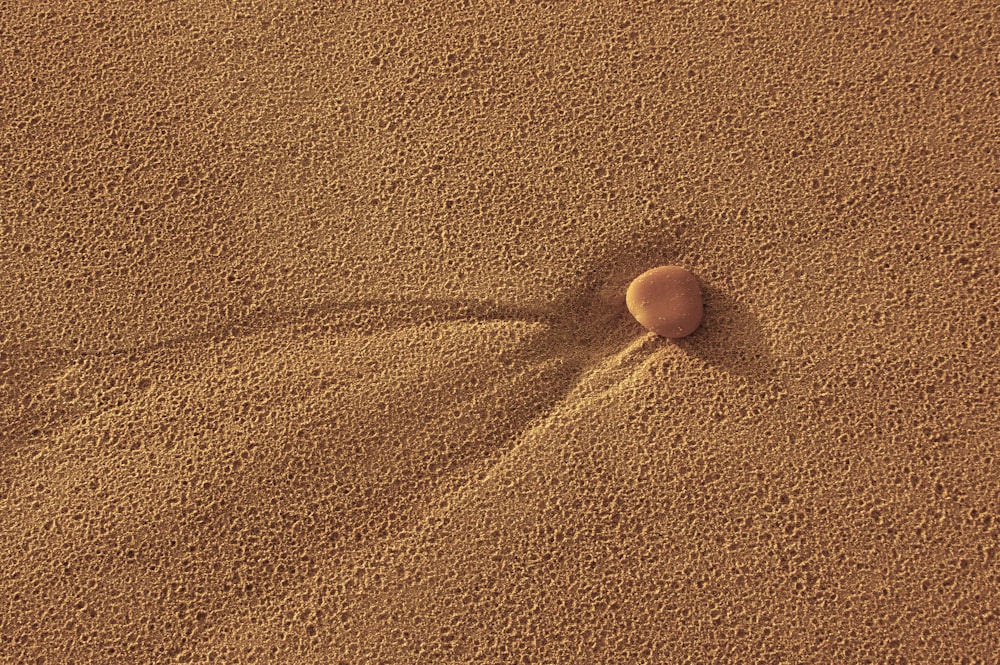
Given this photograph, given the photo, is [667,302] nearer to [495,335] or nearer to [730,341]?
[730,341]

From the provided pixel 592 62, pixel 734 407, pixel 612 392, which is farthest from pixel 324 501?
pixel 592 62

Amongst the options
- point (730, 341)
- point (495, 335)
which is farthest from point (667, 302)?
point (495, 335)

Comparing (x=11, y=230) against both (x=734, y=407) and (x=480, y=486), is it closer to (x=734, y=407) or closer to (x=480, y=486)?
(x=480, y=486)

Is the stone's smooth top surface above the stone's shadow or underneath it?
above
